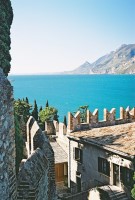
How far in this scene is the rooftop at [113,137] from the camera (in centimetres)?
2099

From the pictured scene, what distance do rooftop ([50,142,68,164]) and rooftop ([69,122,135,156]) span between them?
4.68 m

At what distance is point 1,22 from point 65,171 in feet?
61.6

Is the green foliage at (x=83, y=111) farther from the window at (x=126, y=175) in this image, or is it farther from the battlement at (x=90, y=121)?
the window at (x=126, y=175)

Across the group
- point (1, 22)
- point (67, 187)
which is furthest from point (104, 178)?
point (1, 22)

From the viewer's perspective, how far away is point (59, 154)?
103 feet

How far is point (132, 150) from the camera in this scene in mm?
19984

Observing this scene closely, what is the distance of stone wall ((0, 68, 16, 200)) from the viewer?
3.91m

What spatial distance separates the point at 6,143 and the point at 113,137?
20.1 m

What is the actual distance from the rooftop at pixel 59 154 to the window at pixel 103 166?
7.61 m

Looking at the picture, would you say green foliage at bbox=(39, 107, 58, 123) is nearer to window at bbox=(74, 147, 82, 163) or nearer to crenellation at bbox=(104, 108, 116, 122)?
crenellation at bbox=(104, 108, 116, 122)

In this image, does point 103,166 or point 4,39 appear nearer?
point 4,39

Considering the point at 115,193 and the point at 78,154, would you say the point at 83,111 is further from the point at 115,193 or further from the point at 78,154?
the point at 115,193

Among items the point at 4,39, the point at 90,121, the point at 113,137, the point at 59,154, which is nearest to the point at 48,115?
the point at 59,154

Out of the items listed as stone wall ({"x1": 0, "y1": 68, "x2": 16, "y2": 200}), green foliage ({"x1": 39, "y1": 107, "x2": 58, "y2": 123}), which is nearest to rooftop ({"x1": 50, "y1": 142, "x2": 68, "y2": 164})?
green foliage ({"x1": 39, "y1": 107, "x2": 58, "y2": 123})
